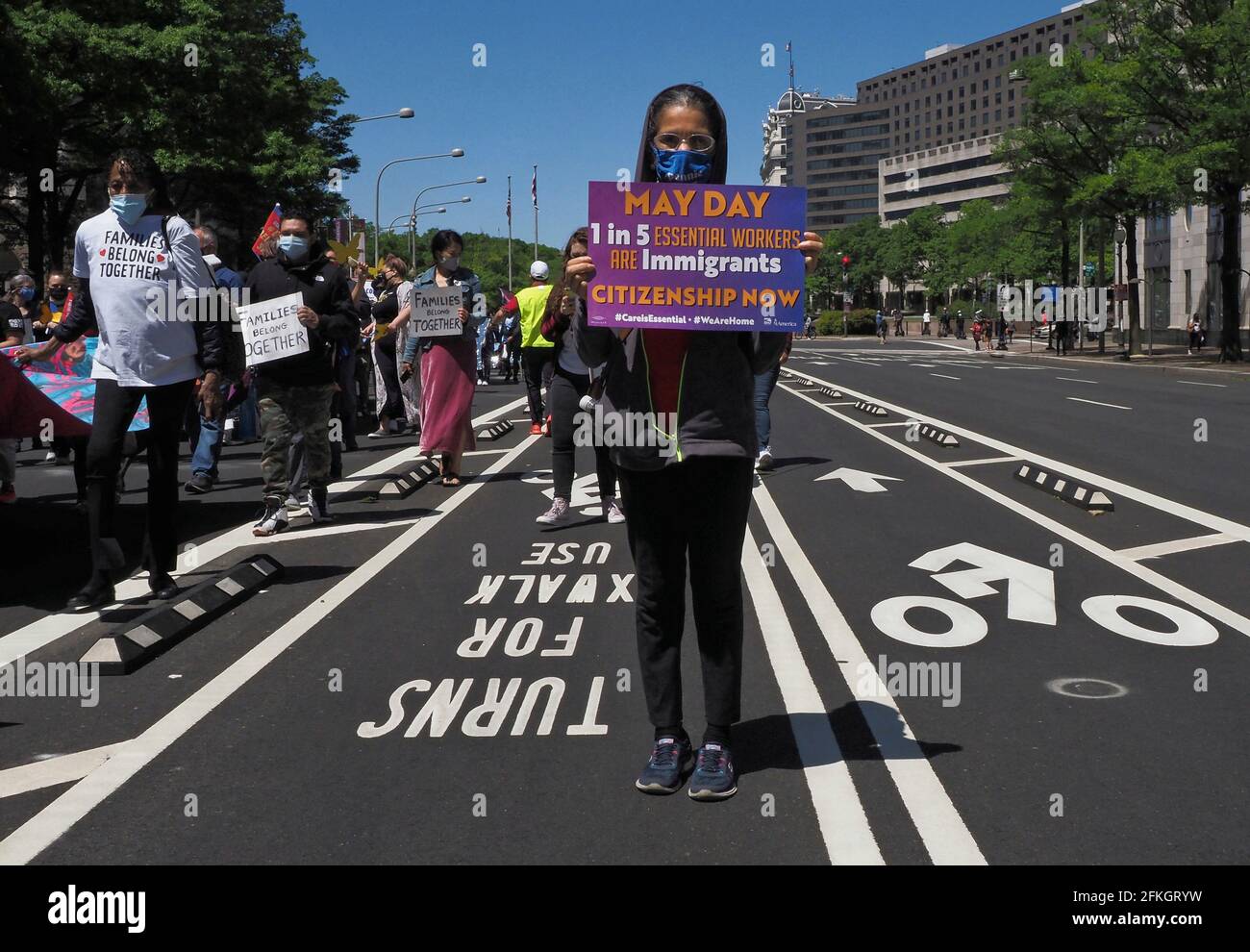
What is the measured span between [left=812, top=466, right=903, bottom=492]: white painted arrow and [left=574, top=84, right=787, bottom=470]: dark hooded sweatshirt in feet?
25.5

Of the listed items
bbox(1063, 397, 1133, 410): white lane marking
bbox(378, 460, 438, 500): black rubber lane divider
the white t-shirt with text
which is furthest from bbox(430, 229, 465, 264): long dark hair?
bbox(1063, 397, 1133, 410): white lane marking

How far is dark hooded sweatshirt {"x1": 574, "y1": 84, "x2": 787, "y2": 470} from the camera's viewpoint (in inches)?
171

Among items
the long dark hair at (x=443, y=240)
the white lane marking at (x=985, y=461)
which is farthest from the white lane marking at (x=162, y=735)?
the white lane marking at (x=985, y=461)

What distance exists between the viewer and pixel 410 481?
1255cm

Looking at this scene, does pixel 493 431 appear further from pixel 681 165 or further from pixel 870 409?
pixel 681 165

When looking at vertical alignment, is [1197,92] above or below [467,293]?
above

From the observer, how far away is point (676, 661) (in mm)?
4488

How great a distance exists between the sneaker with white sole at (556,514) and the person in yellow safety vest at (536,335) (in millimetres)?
→ 987

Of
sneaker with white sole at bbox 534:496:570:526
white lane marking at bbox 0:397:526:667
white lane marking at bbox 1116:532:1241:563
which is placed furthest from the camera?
sneaker with white sole at bbox 534:496:570:526

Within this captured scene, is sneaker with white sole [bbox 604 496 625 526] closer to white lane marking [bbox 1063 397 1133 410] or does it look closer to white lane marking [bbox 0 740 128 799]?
white lane marking [bbox 0 740 128 799]

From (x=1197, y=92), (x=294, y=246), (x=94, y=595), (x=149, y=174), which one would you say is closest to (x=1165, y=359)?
(x=1197, y=92)

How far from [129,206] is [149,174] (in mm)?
226
